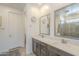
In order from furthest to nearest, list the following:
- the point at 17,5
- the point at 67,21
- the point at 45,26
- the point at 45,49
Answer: the point at 45,26, the point at 45,49, the point at 67,21, the point at 17,5

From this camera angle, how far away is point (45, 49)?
228 cm

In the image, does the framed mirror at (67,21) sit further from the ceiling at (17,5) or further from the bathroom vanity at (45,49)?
the ceiling at (17,5)

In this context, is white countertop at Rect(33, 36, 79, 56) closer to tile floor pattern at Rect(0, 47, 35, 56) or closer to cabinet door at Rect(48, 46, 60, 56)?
cabinet door at Rect(48, 46, 60, 56)

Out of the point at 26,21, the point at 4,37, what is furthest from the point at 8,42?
the point at 26,21

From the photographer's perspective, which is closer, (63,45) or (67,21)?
(63,45)

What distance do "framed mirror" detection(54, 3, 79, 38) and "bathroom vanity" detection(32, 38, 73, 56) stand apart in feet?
1.34

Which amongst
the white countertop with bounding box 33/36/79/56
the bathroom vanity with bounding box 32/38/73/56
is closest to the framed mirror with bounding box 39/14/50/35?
the white countertop with bounding box 33/36/79/56

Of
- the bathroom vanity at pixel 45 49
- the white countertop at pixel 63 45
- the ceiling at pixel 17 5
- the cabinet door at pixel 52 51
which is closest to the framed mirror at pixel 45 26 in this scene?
the white countertop at pixel 63 45

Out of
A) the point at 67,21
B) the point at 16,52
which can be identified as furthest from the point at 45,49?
the point at 67,21

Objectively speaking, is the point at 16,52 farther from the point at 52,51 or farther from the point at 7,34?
the point at 52,51

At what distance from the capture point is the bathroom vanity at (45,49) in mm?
1845

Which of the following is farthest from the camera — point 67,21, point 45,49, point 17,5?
point 45,49

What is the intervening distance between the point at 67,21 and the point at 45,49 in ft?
2.48

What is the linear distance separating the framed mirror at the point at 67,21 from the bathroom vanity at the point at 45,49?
1.34ft
